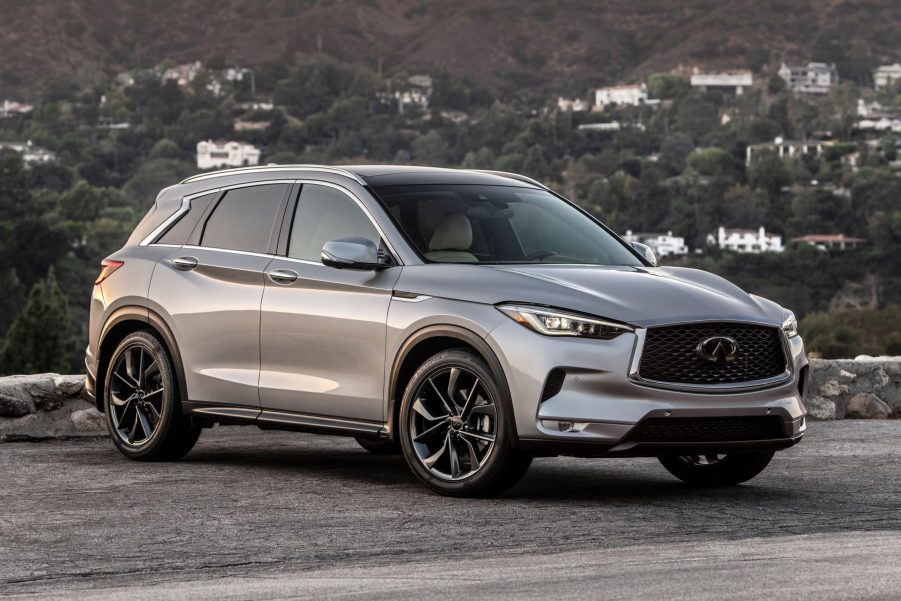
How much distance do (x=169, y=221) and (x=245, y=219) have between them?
2.47 feet

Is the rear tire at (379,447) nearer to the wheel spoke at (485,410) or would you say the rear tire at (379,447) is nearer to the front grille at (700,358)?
the wheel spoke at (485,410)

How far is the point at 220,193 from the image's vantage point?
376 inches

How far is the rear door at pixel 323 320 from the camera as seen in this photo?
8195 millimetres

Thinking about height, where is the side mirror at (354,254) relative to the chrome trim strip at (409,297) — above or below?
above

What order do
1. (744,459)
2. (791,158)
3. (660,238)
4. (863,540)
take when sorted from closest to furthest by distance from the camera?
(863,540), (744,459), (660,238), (791,158)

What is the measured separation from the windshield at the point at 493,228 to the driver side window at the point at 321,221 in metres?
0.18

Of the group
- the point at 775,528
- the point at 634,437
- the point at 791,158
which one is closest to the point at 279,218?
the point at 634,437

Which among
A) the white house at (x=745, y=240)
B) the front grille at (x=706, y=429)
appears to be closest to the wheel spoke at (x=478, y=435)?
the front grille at (x=706, y=429)

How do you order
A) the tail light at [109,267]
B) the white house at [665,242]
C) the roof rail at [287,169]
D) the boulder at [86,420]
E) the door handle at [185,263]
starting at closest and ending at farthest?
the roof rail at [287,169], the door handle at [185,263], the tail light at [109,267], the boulder at [86,420], the white house at [665,242]

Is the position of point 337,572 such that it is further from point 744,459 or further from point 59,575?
point 744,459

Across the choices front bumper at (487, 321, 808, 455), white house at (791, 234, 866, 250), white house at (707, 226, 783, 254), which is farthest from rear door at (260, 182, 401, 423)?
white house at (791, 234, 866, 250)

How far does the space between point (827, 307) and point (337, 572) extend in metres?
120

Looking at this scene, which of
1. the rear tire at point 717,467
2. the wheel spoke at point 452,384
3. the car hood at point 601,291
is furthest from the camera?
the rear tire at point 717,467

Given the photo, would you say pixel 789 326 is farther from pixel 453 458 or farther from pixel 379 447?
pixel 379 447
